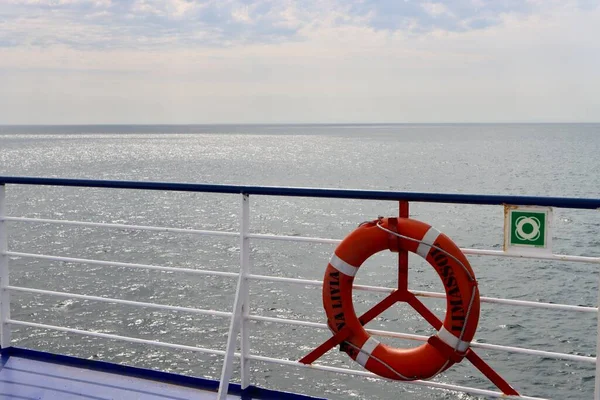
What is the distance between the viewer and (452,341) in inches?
75.7

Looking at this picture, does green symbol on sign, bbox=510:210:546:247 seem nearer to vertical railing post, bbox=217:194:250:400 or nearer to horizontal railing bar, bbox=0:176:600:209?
horizontal railing bar, bbox=0:176:600:209

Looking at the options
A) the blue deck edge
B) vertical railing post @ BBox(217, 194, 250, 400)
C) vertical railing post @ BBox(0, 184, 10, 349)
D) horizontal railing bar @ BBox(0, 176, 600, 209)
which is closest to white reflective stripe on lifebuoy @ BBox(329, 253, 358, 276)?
horizontal railing bar @ BBox(0, 176, 600, 209)

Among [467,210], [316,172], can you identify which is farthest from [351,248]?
[316,172]

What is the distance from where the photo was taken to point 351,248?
203 cm

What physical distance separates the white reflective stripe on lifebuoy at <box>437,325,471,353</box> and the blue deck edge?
0.49 m

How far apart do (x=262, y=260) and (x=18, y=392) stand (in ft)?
35.0

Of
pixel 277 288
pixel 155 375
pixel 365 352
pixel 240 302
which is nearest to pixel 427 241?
pixel 365 352

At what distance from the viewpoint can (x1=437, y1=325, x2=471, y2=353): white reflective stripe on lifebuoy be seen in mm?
1919

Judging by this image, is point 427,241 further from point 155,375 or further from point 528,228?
point 155,375

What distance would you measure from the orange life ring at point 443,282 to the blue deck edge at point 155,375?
0.99 feet

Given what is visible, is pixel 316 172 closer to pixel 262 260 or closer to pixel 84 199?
pixel 84 199

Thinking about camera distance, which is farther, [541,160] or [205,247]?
[541,160]

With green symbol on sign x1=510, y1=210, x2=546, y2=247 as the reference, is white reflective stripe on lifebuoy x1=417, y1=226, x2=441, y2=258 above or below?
below

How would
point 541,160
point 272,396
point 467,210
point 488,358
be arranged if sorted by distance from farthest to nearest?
point 541,160
point 467,210
point 488,358
point 272,396
